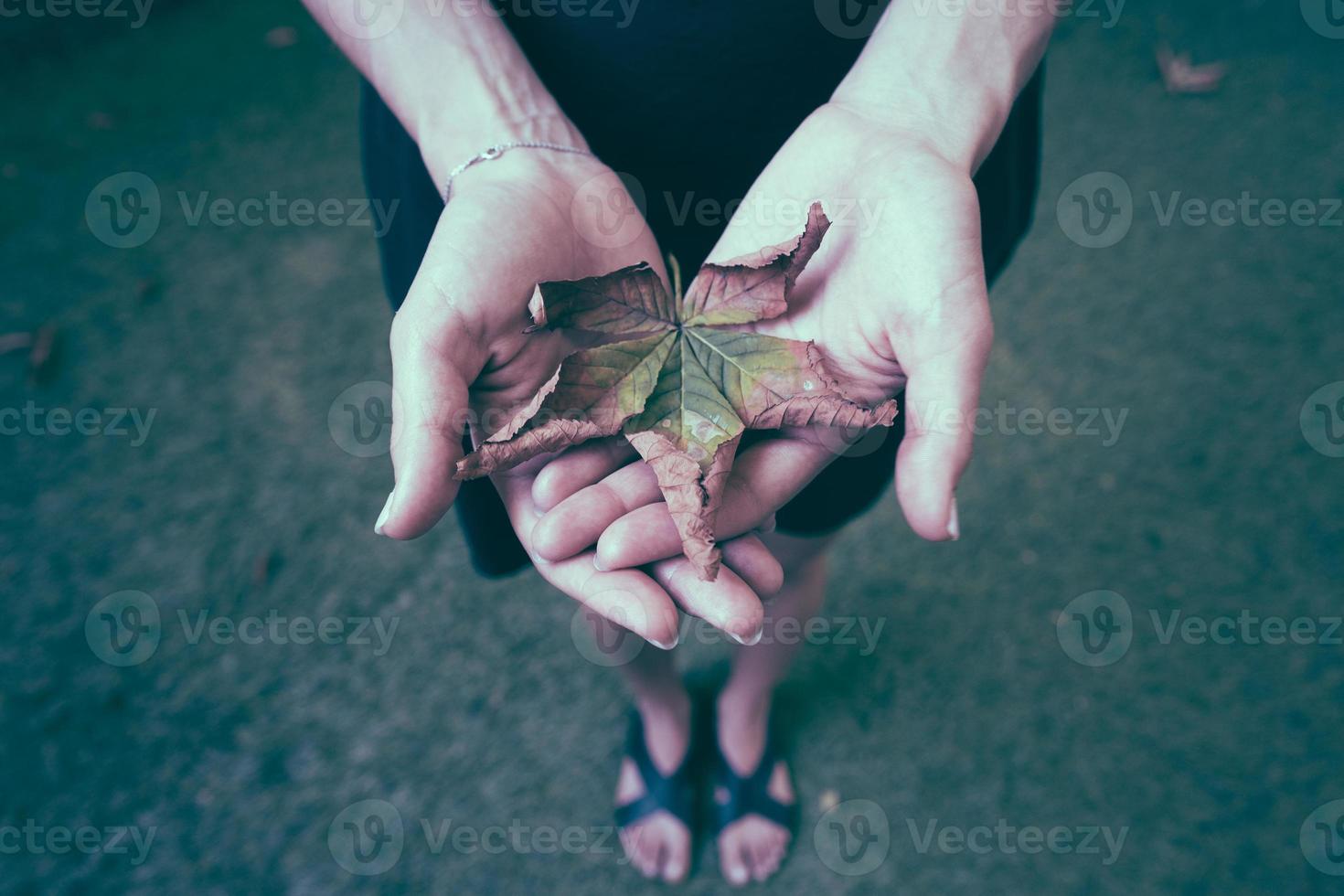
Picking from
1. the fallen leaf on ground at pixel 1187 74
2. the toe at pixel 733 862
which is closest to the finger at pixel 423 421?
the toe at pixel 733 862

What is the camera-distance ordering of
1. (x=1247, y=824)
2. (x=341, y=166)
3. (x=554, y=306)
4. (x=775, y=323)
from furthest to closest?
(x=341, y=166), (x=1247, y=824), (x=775, y=323), (x=554, y=306)

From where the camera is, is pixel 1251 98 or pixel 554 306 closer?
pixel 554 306

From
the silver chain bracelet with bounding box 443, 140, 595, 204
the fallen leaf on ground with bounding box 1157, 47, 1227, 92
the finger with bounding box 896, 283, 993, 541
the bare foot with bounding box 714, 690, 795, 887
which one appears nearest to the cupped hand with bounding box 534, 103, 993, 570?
the finger with bounding box 896, 283, 993, 541

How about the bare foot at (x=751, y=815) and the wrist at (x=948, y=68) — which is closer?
the wrist at (x=948, y=68)

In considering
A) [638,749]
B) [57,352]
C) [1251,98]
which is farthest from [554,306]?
[1251,98]

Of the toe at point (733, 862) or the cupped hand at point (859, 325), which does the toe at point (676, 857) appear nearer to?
the toe at point (733, 862)

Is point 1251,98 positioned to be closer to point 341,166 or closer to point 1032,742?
point 1032,742
